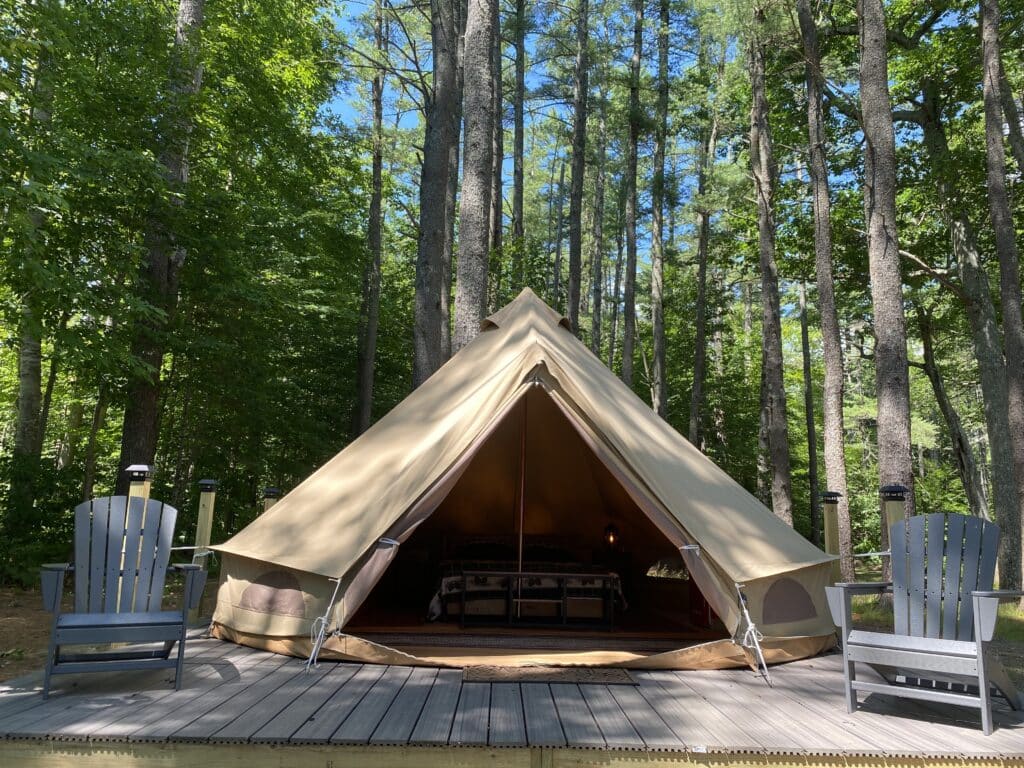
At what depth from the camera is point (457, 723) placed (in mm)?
2971

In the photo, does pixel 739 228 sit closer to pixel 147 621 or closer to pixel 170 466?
pixel 170 466

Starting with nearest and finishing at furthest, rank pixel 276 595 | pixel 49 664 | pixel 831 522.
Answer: pixel 49 664 < pixel 276 595 < pixel 831 522

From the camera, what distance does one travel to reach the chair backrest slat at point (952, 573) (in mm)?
3514

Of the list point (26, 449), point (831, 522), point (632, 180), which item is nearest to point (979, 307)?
point (632, 180)

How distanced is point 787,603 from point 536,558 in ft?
8.74

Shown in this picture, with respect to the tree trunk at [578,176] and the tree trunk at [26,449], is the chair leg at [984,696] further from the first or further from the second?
the tree trunk at [578,176]

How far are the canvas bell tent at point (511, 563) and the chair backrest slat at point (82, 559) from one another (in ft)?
2.99

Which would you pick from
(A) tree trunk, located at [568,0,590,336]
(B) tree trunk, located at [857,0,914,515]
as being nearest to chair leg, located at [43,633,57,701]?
(B) tree trunk, located at [857,0,914,515]

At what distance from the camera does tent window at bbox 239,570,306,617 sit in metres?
4.20

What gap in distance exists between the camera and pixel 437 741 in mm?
2732

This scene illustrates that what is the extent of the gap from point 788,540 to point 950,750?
1.94 meters

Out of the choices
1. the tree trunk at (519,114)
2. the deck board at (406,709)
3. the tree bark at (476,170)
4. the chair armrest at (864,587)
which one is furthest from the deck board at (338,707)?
the tree trunk at (519,114)

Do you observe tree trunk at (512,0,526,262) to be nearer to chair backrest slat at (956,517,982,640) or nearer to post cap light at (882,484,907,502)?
post cap light at (882,484,907,502)

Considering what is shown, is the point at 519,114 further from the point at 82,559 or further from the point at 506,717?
the point at 506,717
